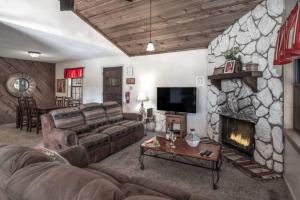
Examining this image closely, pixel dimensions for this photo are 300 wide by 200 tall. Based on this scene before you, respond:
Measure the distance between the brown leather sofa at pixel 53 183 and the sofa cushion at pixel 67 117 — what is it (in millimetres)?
2272

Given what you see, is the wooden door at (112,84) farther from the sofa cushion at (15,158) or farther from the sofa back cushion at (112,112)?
the sofa cushion at (15,158)

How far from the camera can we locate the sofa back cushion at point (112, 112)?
4595mm

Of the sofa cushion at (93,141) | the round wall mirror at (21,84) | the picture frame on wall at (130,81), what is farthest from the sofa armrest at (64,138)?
the round wall mirror at (21,84)

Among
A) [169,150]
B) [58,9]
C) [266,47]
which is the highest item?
[58,9]

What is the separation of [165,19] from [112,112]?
257cm

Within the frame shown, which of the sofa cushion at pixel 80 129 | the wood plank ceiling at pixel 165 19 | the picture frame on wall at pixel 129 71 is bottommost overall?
the sofa cushion at pixel 80 129

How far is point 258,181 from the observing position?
2668 mm

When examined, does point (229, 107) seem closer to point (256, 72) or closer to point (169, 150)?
point (256, 72)

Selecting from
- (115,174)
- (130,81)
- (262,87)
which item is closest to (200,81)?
(262,87)

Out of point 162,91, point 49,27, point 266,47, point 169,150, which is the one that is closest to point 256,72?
point 266,47

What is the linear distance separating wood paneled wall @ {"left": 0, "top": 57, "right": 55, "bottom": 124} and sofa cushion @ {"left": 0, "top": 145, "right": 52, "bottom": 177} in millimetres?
7214

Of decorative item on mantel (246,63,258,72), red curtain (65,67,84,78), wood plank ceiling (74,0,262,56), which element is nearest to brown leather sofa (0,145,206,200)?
decorative item on mantel (246,63,258,72)

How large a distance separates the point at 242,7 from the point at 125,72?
4.02 meters

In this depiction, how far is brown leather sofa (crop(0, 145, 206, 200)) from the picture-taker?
79cm
